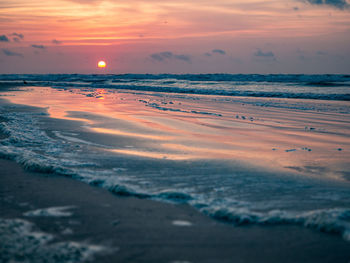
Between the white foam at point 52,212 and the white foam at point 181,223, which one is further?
the white foam at point 52,212

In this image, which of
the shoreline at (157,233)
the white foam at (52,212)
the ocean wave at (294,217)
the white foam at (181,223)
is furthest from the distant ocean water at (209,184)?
the white foam at (52,212)

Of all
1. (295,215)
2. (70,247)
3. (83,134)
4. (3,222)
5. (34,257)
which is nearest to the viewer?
(34,257)

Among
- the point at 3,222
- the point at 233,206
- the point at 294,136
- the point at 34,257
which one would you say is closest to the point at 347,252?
the point at 233,206

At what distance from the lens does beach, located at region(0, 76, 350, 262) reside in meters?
2.60

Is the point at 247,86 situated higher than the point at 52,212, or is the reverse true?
the point at 247,86

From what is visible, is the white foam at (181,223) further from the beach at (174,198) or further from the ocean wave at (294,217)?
the ocean wave at (294,217)

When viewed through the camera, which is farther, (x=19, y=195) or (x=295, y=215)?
(x=19, y=195)

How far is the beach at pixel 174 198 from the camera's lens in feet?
8.53

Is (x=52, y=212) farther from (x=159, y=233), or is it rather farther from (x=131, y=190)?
(x=159, y=233)

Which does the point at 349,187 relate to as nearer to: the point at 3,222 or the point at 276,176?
the point at 276,176

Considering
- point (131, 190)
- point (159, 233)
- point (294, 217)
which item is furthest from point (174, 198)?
point (294, 217)

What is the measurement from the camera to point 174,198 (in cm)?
369

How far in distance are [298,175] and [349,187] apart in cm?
66

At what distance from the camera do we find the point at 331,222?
302cm
